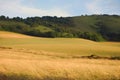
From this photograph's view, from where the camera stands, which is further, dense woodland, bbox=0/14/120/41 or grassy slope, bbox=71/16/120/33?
grassy slope, bbox=71/16/120/33

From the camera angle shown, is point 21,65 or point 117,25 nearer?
point 21,65

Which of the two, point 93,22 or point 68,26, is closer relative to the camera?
point 68,26

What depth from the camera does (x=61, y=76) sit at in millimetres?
18969

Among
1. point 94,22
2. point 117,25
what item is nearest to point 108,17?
point 94,22

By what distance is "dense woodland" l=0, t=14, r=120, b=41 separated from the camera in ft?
311

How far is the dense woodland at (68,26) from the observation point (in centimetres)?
9472

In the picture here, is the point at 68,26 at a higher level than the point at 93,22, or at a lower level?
lower

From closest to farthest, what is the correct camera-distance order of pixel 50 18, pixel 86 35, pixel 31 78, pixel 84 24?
pixel 31 78, pixel 86 35, pixel 84 24, pixel 50 18

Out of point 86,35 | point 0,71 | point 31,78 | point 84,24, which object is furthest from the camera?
point 84,24

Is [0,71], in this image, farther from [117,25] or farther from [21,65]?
[117,25]

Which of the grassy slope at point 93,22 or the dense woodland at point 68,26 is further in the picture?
the grassy slope at point 93,22

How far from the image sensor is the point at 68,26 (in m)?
128

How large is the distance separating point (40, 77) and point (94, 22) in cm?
12430

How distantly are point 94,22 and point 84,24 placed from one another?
7.08 m
